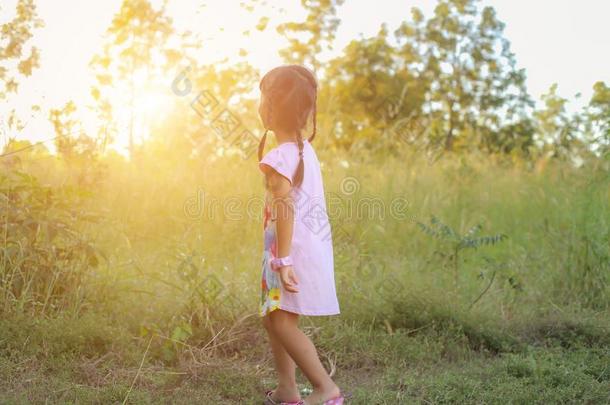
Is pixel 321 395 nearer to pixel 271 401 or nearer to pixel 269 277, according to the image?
pixel 271 401

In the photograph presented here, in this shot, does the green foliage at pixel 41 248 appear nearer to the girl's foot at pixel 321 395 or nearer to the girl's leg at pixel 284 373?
the girl's leg at pixel 284 373

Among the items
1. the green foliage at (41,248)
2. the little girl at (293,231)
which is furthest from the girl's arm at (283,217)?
the green foliage at (41,248)

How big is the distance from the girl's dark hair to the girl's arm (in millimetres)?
75

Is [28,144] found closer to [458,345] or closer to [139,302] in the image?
[139,302]

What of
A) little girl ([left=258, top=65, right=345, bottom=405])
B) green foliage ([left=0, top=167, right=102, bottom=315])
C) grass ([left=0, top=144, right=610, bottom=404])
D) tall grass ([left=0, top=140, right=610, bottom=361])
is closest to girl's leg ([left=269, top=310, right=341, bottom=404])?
little girl ([left=258, top=65, right=345, bottom=405])

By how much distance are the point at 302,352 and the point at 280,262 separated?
0.41 meters

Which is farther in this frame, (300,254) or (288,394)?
(288,394)

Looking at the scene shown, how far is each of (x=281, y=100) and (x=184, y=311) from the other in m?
1.64

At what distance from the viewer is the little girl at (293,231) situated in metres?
→ 3.17

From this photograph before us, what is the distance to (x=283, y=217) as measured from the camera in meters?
3.14

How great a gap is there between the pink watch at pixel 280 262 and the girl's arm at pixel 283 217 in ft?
0.04

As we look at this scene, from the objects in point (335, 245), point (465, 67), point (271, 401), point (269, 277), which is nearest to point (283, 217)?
point (269, 277)

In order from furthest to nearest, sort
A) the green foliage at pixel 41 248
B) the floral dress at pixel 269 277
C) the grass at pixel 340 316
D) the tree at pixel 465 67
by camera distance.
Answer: the tree at pixel 465 67 < the green foliage at pixel 41 248 < the grass at pixel 340 316 < the floral dress at pixel 269 277

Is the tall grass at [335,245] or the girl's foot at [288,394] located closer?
the girl's foot at [288,394]
